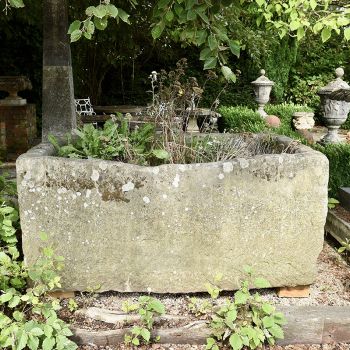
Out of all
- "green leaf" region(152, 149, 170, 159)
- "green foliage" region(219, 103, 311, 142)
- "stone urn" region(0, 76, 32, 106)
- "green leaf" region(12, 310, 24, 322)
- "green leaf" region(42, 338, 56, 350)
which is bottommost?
"green leaf" region(42, 338, 56, 350)

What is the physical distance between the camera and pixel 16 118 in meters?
6.92

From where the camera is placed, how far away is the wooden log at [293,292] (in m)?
2.88

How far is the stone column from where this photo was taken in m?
4.37

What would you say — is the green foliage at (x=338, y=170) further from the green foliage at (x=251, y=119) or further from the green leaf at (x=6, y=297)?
the green leaf at (x=6, y=297)

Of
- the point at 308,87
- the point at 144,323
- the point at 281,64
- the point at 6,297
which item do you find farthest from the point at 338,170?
the point at 308,87

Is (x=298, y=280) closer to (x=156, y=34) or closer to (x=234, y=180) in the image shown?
(x=234, y=180)

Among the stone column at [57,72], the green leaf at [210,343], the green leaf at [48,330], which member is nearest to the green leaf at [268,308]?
the green leaf at [210,343]

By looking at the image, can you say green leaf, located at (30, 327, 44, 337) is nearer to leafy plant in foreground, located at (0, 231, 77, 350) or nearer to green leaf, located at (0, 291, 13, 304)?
leafy plant in foreground, located at (0, 231, 77, 350)

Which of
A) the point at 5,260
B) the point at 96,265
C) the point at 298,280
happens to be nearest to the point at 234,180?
the point at 298,280

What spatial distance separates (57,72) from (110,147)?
198 cm

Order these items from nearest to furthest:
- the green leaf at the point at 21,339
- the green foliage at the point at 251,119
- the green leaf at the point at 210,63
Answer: the green leaf at the point at 21,339, the green leaf at the point at 210,63, the green foliage at the point at 251,119

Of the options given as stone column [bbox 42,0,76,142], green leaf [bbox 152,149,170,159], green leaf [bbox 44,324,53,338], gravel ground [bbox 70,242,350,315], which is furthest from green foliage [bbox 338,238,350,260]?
stone column [bbox 42,0,76,142]

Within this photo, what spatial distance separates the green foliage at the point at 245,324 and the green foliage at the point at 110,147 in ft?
3.48

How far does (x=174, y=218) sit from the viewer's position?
2625 mm
